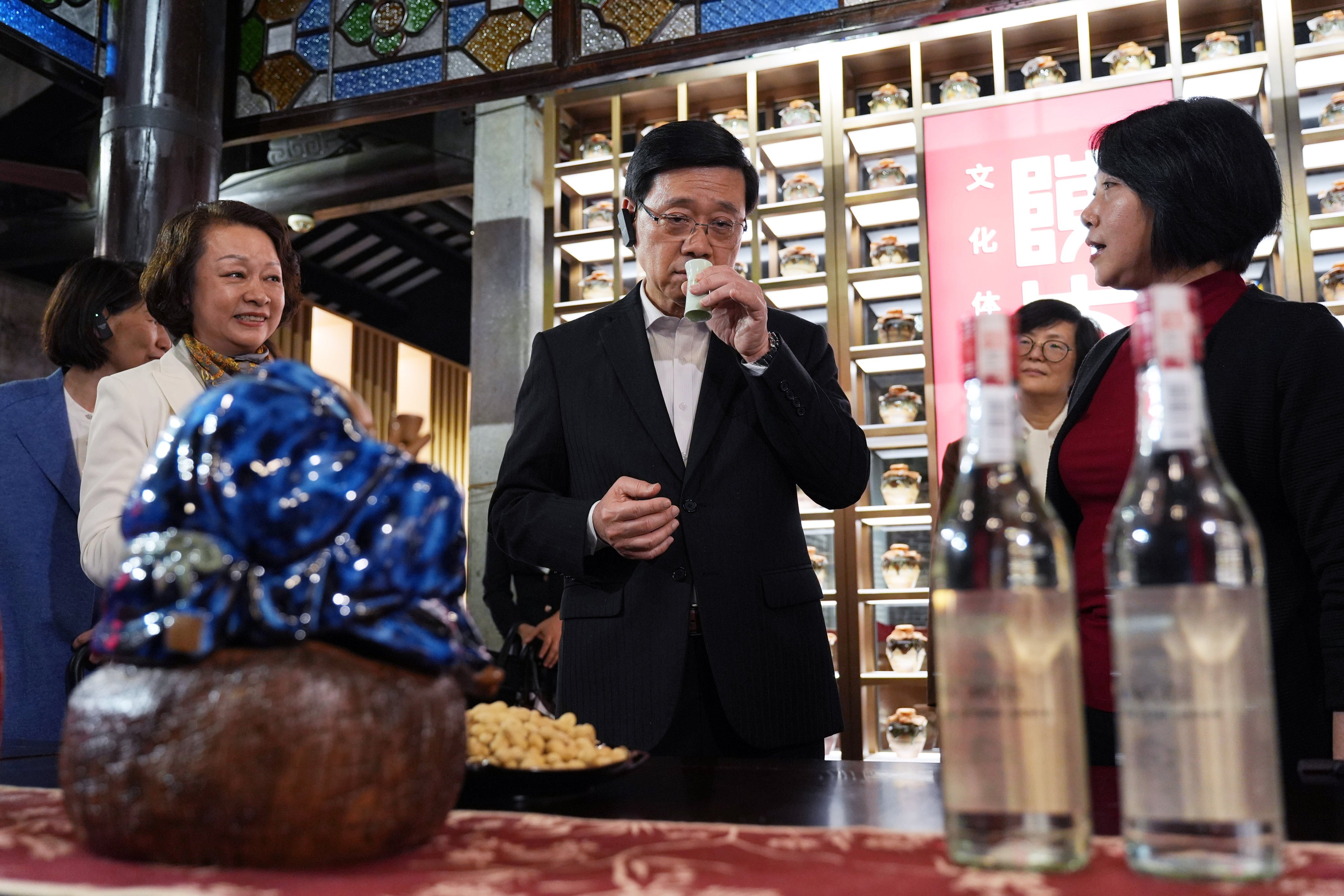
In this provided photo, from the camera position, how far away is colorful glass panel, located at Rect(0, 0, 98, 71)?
4.18 meters

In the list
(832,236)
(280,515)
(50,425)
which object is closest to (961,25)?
(832,236)

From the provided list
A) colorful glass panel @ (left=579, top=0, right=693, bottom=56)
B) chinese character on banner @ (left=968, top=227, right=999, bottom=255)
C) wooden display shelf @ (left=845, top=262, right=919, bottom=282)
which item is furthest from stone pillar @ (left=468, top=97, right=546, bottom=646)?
chinese character on banner @ (left=968, top=227, right=999, bottom=255)

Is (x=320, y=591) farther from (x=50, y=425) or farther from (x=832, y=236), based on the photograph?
(x=832, y=236)

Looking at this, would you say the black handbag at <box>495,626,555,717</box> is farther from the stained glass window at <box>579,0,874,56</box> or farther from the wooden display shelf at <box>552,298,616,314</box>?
the stained glass window at <box>579,0,874,56</box>

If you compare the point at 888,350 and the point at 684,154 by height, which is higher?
the point at 888,350

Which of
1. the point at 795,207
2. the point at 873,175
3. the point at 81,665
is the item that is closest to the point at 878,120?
the point at 873,175

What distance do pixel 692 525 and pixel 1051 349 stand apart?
168 cm

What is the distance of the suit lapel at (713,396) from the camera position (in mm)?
1500

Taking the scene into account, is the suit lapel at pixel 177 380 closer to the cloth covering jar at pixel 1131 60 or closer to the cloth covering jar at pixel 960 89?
the cloth covering jar at pixel 960 89

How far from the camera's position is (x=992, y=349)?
53cm

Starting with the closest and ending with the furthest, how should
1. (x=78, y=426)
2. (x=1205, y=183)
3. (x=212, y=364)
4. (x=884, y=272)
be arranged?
(x=1205, y=183)
(x=212, y=364)
(x=78, y=426)
(x=884, y=272)

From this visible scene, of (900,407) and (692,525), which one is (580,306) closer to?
(900,407)

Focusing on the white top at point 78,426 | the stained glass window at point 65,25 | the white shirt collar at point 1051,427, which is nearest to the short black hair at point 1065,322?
the white shirt collar at point 1051,427

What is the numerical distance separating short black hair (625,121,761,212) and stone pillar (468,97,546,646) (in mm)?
2611
